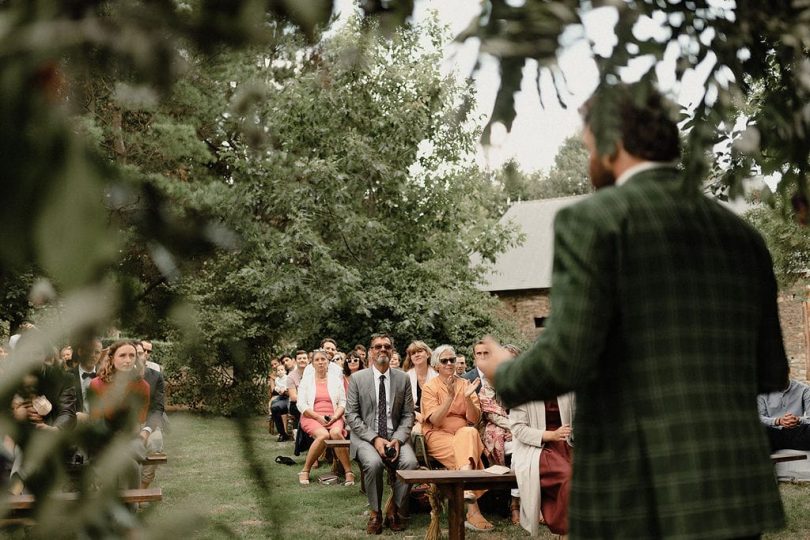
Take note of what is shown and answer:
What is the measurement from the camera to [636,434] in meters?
1.88

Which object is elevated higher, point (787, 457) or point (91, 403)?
point (91, 403)

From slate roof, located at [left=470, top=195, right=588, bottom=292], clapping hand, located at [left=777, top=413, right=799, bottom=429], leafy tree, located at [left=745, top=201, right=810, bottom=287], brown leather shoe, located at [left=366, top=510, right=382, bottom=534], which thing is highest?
slate roof, located at [left=470, top=195, right=588, bottom=292]

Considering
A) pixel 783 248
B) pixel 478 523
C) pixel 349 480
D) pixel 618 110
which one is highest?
pixel 783 248

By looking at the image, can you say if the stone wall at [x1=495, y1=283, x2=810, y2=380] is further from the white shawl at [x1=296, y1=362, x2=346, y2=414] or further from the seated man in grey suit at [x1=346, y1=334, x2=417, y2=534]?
the seated man in grey suit at [x1=346, y1=334, x2=417, y2=534]

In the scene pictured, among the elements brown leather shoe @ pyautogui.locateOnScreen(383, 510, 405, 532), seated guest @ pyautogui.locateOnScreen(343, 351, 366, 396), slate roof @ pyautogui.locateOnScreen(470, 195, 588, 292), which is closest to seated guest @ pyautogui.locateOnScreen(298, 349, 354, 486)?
seated guest @ pyautogui.locateOnScreen(343, 351, 366, 396)

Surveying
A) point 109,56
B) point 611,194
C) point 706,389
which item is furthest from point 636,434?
point 109,56

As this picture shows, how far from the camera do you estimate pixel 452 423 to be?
7.90 m

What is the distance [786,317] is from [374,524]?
23.5 meters

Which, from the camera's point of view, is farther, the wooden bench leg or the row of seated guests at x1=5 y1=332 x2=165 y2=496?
the wooden bench leg

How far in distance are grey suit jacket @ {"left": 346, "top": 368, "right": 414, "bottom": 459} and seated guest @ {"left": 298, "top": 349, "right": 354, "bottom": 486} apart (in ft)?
5.27

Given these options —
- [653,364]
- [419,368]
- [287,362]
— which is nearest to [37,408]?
[653,364]

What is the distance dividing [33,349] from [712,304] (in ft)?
5.49

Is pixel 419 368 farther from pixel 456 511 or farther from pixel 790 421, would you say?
pixel 790 421

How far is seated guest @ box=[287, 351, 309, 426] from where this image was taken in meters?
12.2
